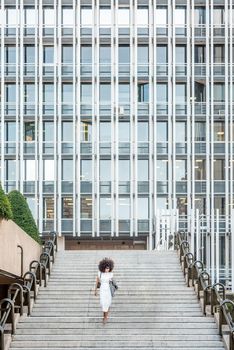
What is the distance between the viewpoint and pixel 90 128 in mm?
51750

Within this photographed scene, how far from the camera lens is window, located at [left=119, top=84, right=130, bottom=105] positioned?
51.9 meters

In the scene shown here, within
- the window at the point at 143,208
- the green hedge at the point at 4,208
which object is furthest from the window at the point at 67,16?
the green hedge at the point at 4,208

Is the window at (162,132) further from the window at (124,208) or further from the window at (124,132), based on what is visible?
the window at (124,208)

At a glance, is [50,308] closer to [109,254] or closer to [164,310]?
[164,310]

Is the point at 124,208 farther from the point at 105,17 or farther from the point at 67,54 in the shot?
the point at 105,17

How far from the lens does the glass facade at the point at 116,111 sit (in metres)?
50.8

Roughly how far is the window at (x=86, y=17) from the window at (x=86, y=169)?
9359mm

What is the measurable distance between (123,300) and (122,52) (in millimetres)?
35826

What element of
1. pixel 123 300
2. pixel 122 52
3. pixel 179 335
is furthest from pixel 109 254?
pixel 122 52

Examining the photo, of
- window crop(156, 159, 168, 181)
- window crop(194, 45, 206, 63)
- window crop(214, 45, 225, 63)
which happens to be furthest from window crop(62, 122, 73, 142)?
window crop(214, 45, 225, 63)

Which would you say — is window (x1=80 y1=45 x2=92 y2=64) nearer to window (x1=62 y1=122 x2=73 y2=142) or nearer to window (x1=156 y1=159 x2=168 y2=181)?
window (x1=62 y1=122 x2=73 y2=142)

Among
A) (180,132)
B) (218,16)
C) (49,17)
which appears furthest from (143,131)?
(49,17)

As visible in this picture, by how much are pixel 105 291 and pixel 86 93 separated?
1432 inches

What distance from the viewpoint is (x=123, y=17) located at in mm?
52594
